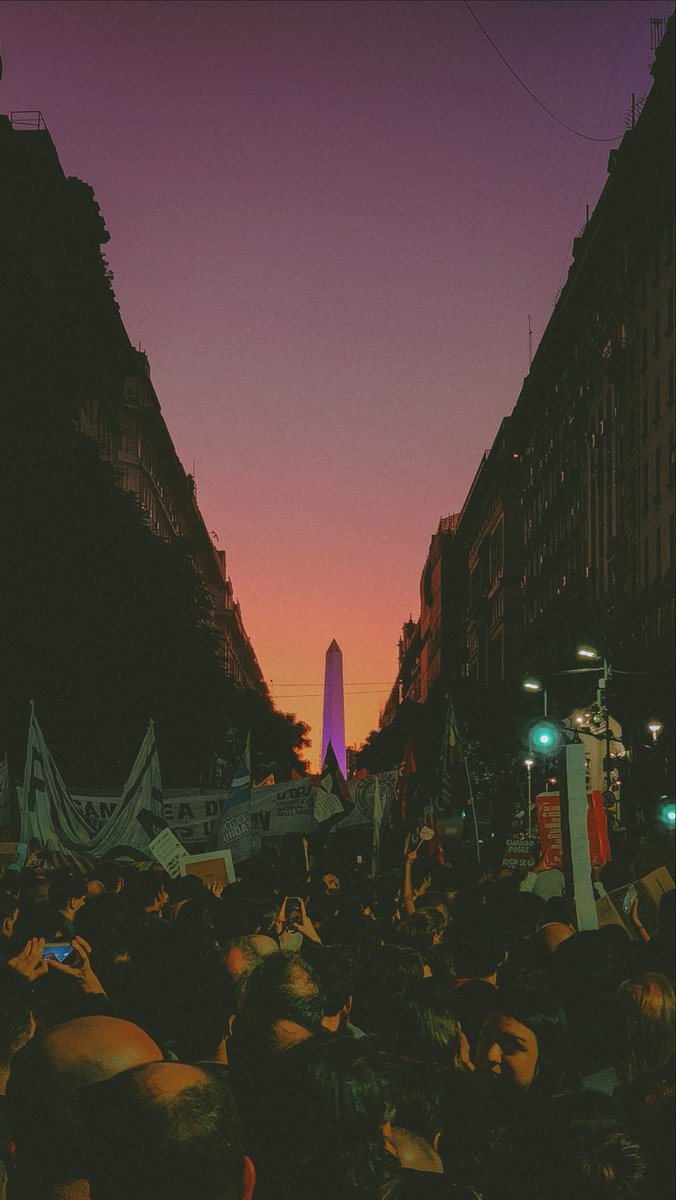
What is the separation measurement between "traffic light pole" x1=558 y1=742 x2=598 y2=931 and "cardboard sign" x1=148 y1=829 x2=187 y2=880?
3648mm

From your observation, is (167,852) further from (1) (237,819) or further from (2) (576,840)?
(2) (576,840)

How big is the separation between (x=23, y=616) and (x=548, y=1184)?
27186 mm

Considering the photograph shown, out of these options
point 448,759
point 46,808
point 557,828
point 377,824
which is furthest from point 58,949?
point 448,759

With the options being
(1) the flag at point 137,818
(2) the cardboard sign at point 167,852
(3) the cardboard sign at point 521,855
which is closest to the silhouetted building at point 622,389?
(3) the cardboard sign at point 521,855

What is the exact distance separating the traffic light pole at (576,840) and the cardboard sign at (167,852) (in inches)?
144

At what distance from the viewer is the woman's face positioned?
15.4 ft

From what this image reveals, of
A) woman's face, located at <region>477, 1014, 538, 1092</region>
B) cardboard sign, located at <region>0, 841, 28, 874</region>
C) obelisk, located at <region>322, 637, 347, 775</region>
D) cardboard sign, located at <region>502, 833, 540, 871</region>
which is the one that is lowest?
woman's face, located at <region>477, 1014, 538, 1092</region>

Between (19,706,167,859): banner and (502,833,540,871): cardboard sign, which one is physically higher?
(19,706,167,859): banner

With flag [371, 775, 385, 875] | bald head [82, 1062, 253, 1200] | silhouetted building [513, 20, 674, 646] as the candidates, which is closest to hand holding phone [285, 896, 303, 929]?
bald head [82, 1062, 253, 1200]

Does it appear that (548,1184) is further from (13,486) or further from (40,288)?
(40,288)

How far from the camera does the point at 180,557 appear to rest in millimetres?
38562

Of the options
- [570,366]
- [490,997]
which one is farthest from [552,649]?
[490,997]

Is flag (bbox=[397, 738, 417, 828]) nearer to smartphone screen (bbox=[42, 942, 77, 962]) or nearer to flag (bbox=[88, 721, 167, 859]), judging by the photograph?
flag (bbox=[88, 721, 167, 859])

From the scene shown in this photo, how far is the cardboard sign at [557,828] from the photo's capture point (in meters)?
14.2
